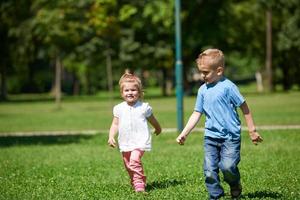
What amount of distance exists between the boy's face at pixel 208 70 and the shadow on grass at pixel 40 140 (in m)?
10.5

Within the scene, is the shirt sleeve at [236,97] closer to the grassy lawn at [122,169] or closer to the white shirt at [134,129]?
the grassy lawn at [122,169]

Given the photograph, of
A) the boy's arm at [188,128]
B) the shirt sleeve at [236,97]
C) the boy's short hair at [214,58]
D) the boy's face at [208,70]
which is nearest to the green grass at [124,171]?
the boy's arm at [188,128]

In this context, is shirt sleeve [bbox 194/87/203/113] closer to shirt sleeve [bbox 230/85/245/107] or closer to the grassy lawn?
shirt sleeve [bbox 230/85/245/107]

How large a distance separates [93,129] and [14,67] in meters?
43.2

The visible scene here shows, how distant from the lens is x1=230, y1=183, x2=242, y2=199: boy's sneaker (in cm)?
750

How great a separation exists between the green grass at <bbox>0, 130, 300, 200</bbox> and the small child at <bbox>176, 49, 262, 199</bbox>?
577 millimetres

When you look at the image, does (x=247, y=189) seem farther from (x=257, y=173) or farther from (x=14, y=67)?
(x=14, y=67)

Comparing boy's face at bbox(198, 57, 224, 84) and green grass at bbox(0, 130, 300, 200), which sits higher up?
boy's face at bbox(198, 57, 224, 84)

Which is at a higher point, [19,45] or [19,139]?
[19,45]

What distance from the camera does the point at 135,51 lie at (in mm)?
53625

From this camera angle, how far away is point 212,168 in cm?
739

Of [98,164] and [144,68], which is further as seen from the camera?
[144,68]

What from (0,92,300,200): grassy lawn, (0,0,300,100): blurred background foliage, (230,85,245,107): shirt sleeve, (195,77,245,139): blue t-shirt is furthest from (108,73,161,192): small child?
(0,0,300,100): blurred background foliage

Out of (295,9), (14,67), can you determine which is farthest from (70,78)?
(295,9)
